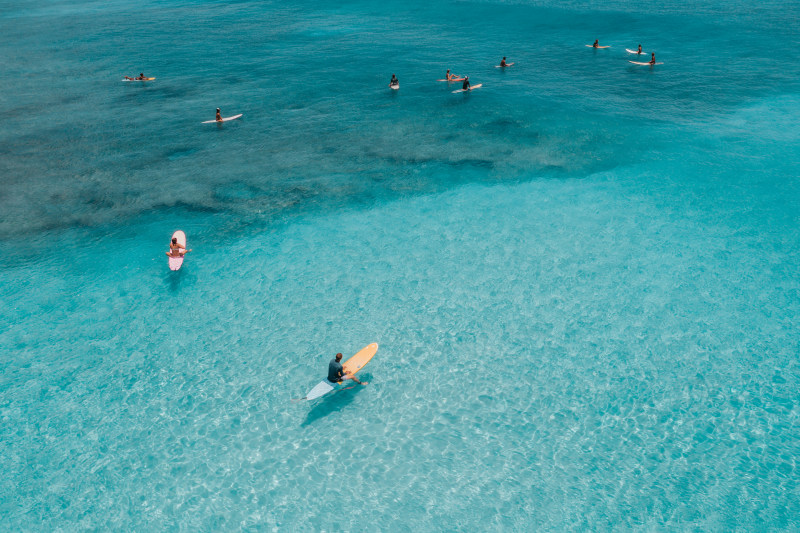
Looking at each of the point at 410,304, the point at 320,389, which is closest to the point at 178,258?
the point at 320,389

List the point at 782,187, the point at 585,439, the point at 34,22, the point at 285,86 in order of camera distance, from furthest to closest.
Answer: the point at 34,22
the point at 285,86
the point at 782,187
the point at 585,439

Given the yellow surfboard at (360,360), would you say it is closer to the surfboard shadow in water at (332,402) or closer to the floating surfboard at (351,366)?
the floating surfboard at (351,366)

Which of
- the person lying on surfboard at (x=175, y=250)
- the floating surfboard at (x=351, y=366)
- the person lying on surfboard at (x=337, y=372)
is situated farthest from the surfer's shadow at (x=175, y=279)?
the person lying on surfboard at (x=337, y=372)

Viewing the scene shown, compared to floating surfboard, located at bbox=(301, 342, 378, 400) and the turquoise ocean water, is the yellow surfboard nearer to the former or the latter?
floating surfboard, located at bbox=(301, 342, 378, 400)

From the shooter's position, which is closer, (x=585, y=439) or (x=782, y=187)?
(x=585, y=439)

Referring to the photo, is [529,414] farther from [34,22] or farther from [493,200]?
[34,22]

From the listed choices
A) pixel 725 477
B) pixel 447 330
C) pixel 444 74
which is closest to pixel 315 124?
pixel 444 74

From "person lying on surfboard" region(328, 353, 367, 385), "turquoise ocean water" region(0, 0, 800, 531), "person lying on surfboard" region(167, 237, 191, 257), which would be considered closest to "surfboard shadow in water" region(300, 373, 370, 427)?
"turquoise ocean water" region(0, 0, 800, 531)

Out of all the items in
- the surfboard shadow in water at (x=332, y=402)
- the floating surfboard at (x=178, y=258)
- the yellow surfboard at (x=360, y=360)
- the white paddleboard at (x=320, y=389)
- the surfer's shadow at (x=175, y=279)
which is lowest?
the surfboard shadow in water at (x=332, y=402)
